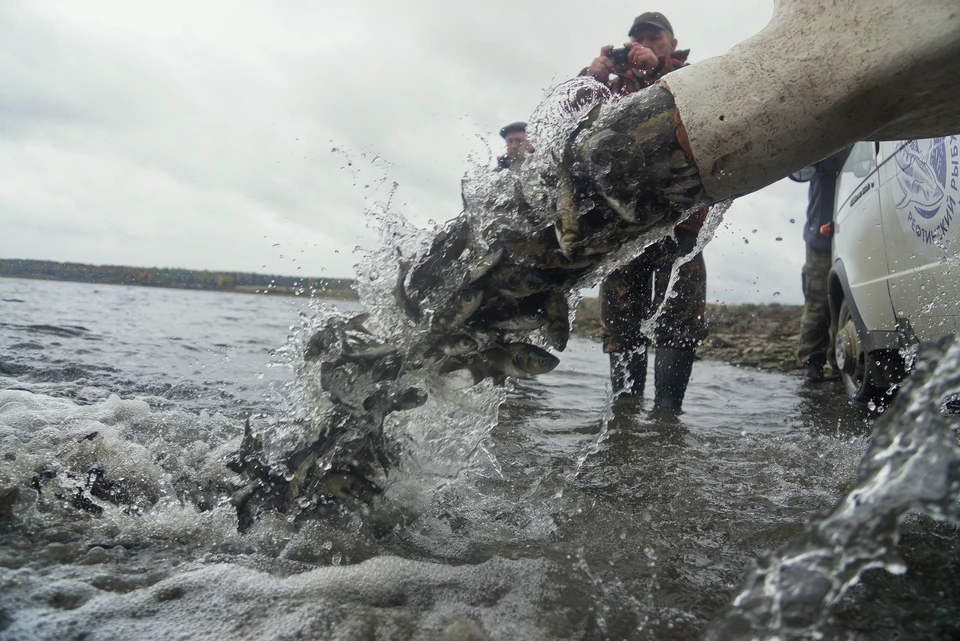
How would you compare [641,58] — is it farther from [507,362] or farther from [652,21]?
[507,362]

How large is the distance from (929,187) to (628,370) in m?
2.39

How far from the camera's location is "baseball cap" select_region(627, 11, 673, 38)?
399 cm

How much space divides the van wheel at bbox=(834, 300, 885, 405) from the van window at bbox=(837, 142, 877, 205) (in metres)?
0.83

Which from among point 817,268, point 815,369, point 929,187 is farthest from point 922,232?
point 815,369

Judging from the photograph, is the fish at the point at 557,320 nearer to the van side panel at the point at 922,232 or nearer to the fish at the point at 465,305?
the fish at the point at 465,305

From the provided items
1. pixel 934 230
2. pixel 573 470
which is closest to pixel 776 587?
pixel 573 470

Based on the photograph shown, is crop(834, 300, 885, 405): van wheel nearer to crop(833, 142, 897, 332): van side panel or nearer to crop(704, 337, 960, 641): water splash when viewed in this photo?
crop(833, 142, 897, 332): van side panel

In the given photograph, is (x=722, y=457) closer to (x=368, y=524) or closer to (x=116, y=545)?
(x=368, y=524)

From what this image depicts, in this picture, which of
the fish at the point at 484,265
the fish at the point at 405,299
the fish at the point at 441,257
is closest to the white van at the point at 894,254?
the fish at the point at 484,265

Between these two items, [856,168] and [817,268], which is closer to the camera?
[856,168]

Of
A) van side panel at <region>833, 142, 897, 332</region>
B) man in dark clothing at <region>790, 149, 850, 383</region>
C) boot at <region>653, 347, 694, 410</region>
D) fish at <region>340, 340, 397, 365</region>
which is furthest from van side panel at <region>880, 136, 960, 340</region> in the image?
man in dark clothing at <region>790, 149, 850, 383</region>

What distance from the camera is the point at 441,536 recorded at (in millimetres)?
1844

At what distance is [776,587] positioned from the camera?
103 cm

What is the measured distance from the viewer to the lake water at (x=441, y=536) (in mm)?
1287
